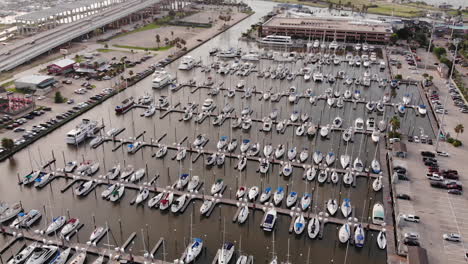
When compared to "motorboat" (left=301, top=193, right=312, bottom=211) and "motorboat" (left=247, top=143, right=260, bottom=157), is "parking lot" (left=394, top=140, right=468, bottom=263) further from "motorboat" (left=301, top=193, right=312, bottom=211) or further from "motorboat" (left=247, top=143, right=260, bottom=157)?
"motorboat" (left=247, top=143, right=260, bottom=157)

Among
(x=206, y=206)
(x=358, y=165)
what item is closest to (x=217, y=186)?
(x=206, y=206)

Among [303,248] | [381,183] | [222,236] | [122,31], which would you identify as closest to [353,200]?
[381,183]

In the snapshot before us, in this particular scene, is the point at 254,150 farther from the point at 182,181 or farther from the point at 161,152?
the point at 161,152

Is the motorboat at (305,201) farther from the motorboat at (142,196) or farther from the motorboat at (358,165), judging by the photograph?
the motorboat at (142,196)

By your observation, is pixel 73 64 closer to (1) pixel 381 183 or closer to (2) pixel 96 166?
(2) pixel 96 166

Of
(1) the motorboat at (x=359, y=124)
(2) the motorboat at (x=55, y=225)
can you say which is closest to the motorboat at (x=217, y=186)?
(2) the motorboat at (x=55, y=225)

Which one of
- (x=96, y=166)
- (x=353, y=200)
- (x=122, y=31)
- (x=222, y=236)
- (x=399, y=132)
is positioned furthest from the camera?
(x=122, y=31)

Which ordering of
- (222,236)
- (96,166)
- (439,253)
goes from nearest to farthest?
(439,253) < (222,236) < (96,166)
